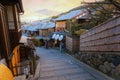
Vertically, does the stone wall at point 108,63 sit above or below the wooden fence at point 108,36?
below

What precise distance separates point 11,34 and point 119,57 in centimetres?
683

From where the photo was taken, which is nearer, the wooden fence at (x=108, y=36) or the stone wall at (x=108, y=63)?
the wooden fence at (x=108, y=36)

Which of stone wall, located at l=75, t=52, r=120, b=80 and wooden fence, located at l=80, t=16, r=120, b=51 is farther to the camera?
stone wall, located at l=75, t=52, r=120, b=80

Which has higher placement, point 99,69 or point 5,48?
point 5,48

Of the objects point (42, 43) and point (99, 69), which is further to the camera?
point (42, 43)

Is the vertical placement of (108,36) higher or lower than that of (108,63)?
higher

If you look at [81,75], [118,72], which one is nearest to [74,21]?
[81,75]

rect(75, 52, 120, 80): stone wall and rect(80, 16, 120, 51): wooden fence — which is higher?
rect(80, 16, 120, 51): wooden fence

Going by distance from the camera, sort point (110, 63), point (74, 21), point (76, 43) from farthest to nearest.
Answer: point (74, 21), point (76, 43), point (110, 63)

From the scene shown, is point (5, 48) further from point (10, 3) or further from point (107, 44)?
point (107, 44)

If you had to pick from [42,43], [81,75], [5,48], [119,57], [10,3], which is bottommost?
[42,43]

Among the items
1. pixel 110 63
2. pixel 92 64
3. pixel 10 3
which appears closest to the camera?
pixel 110 63

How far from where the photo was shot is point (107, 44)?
7477 millimetres

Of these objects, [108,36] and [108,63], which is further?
[108,63]
